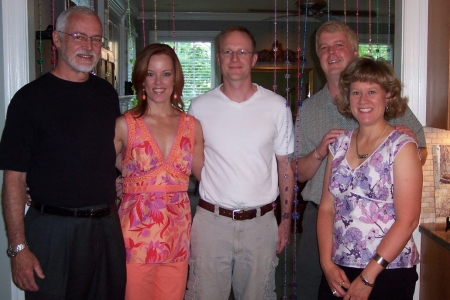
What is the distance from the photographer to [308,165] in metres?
1.98

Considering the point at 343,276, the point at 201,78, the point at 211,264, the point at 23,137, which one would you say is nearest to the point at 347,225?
the point at 343,276

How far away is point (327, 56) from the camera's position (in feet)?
6.59

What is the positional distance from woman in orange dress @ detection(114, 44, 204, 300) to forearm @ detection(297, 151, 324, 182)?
0.48m

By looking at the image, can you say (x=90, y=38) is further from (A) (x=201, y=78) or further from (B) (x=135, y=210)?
(A) (x=201, y=78)

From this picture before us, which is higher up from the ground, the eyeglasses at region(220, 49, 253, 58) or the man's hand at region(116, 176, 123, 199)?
the eyeglasses at region(220, 49, 253, 58)

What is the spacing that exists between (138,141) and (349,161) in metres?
0.80

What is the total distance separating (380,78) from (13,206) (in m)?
1.32

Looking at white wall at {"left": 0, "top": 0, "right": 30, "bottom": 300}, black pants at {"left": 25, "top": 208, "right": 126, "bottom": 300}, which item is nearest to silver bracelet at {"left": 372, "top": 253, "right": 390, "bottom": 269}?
black pants at {"left": 25, "top": 208, "right": 126, "bottom": 300}

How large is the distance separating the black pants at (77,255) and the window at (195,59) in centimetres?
589

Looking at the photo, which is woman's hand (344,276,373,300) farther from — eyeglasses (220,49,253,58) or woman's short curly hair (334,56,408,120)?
eyeglasses (220,49,253,58)

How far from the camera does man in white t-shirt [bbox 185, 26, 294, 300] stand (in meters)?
1.96

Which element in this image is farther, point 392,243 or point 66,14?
point 66,14

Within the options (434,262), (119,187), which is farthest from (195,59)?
(434,262)

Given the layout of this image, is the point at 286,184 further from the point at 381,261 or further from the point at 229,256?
the point at 381,261
